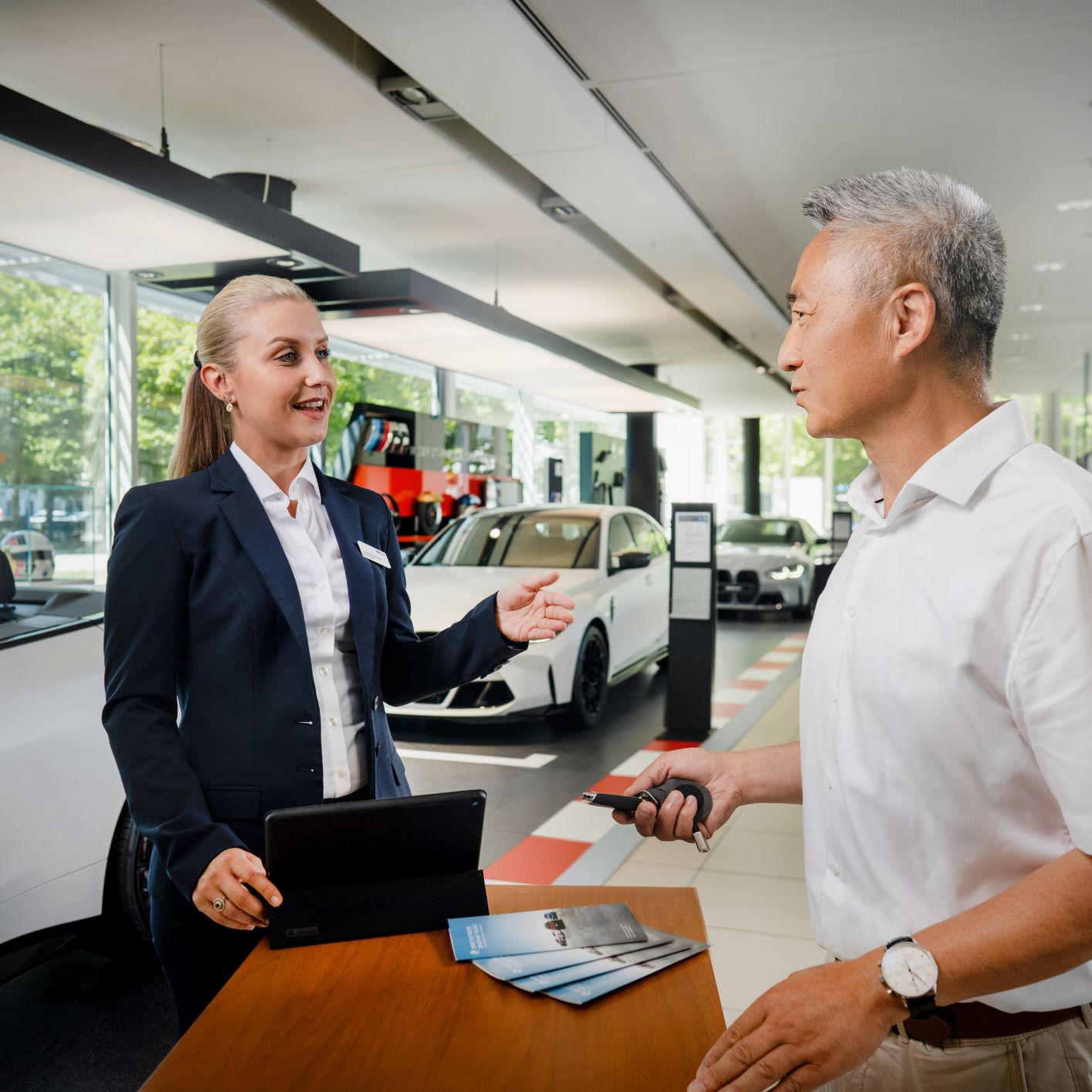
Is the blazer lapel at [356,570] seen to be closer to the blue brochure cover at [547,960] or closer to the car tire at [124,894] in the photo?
the blue brochure cover at [547,960]

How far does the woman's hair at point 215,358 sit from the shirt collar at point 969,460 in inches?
41.7

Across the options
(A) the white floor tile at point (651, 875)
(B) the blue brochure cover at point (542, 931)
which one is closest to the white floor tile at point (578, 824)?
(A) the white floor tile at point (651, 875)

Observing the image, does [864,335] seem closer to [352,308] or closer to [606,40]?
[606,40]

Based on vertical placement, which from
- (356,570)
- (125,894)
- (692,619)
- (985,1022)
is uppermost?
(356,570)

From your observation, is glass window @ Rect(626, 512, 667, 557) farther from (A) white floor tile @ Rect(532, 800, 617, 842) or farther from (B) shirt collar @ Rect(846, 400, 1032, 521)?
(B) shirt collar @ Rect(846, 400, 1032, 521)

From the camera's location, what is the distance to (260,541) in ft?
5.49

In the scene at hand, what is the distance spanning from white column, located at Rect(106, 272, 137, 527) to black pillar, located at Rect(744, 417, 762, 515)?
60.9ft

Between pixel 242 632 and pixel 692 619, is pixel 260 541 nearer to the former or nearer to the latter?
pixel 242 632

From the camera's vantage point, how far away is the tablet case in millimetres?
1319

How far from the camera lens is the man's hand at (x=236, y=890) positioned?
1367 mm

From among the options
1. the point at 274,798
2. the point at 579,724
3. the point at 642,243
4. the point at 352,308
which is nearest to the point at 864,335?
the point at 274,798

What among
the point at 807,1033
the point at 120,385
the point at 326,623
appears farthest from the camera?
the point at 120,385

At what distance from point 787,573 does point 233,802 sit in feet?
38.0

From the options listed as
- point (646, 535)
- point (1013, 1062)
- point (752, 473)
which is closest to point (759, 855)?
point (1013, 1062)
